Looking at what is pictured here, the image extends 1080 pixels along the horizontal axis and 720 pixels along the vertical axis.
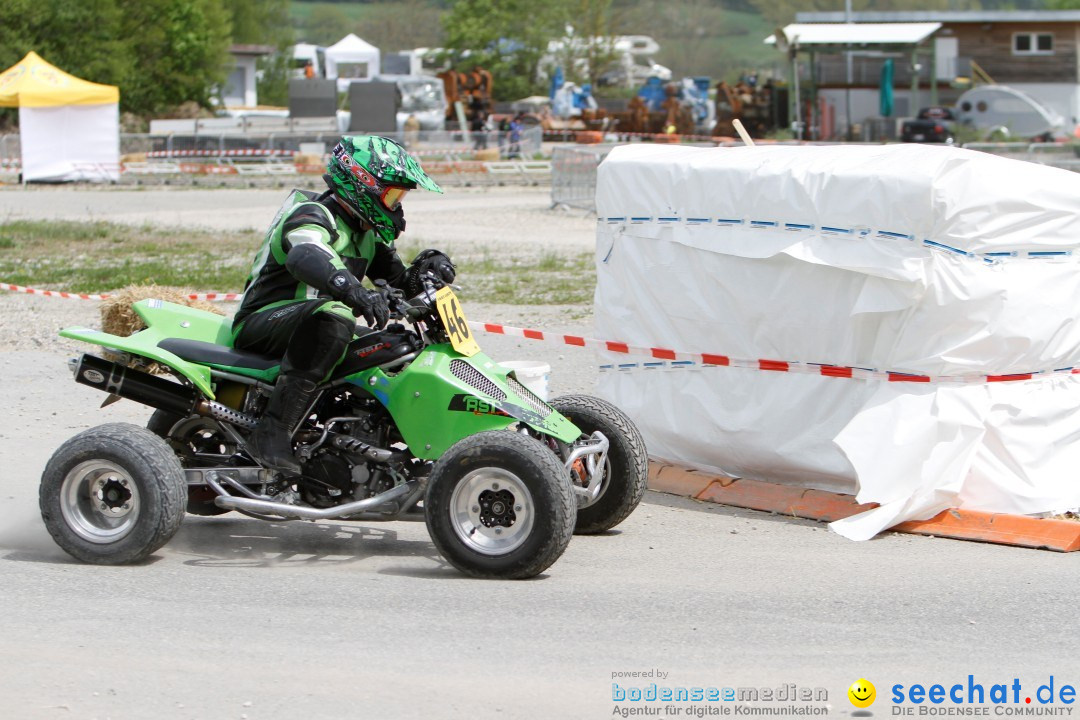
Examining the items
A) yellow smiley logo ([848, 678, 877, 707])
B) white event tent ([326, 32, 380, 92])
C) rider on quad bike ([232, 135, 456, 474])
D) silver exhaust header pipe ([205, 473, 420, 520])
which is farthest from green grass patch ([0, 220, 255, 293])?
white event tent ([326, 32, 380, 92])

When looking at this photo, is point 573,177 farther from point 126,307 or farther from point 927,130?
point 126,307

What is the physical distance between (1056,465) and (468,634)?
12.4 ft

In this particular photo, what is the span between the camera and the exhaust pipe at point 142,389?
6.62 m

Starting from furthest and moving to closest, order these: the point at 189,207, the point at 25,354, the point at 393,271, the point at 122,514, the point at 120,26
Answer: the point at 120,26, the point at 189,207, the point at 25,354, the point at 393,271, the point at 122,514

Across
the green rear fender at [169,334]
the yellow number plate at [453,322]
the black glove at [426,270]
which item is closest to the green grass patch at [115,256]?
the green rear fender at [169,334]

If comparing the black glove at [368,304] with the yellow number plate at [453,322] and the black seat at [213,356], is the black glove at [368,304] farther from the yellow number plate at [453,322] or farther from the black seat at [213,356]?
the black seat at [213,356]

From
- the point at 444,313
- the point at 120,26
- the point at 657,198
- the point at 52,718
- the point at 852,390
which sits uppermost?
the point at 120,26

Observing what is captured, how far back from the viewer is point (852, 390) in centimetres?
754

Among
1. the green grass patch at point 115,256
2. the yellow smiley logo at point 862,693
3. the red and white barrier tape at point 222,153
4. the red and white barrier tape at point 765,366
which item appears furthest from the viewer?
the red and white barrier tape at point 222,153

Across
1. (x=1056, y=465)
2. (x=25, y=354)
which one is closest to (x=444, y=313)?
A: (x=1056, y=465)

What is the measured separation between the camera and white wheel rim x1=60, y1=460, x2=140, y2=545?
6285 millimetres

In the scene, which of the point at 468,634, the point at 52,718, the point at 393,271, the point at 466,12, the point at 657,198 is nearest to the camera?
the point at 52,718

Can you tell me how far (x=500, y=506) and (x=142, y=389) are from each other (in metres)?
1.89

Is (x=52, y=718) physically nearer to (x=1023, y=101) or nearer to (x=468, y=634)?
(x=468, y=634)
